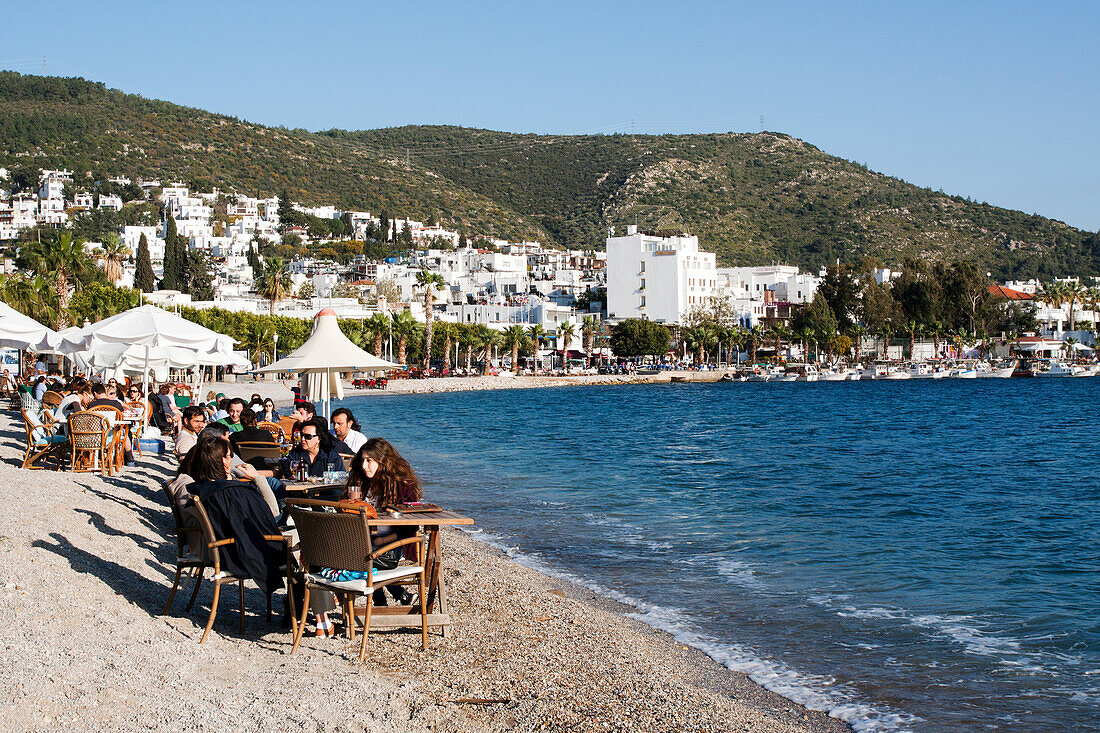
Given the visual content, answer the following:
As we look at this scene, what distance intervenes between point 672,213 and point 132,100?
109069mm

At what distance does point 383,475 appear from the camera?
7730 millimetres

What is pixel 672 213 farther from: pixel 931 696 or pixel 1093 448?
pixel 931 696

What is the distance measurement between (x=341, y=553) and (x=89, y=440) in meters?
8.20

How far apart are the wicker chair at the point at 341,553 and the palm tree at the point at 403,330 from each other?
83.6m

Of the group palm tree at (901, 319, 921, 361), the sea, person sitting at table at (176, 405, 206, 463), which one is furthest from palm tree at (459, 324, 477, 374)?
person sitting at table at (176, 405, 206, 463)

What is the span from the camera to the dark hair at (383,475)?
772 cm

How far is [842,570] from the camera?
12.3 metres

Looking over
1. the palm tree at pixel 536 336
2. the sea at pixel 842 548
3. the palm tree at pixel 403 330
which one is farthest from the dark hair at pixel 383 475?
the palm tree at pixel 536 336

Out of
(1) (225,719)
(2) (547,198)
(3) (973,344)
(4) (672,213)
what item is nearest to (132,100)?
(2) (547,198)

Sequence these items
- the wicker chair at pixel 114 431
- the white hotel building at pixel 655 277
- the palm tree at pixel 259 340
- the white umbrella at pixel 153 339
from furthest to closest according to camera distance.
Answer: the white hotel building at pixel 655 277, the palm tree at pixel 259 340, the white umbrella at pixel 153 339, the wicker chair at pixel 114 431

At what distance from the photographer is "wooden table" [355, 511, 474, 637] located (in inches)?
283

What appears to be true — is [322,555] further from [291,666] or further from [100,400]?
[100,400]

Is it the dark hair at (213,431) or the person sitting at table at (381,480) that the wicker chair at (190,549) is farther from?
the person sitting at table at (381,480)

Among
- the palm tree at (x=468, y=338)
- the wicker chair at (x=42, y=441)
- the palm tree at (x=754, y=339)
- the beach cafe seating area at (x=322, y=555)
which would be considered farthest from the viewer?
the palm tree at (x=754, y=339)
